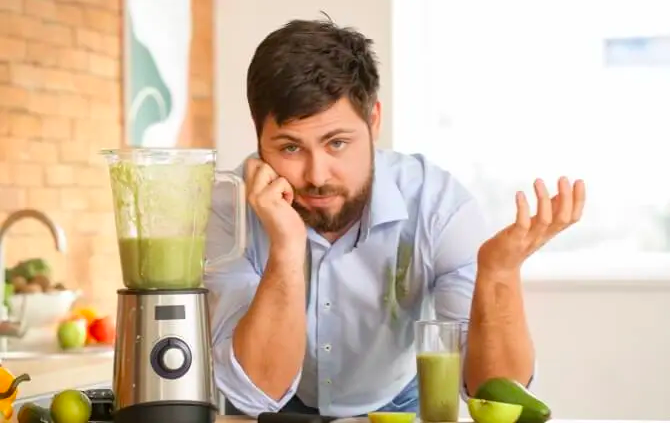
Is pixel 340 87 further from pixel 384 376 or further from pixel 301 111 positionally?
pixel 384 376

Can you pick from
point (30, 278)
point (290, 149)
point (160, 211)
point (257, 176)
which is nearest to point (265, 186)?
point (257, 176)

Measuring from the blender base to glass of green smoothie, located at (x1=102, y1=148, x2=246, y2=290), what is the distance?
0.55 ft

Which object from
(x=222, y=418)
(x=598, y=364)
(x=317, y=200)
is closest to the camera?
(x=222, y=418)

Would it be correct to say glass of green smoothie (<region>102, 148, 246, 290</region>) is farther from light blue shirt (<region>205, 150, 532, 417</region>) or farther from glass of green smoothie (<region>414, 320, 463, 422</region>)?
light blue shirt (<region>205, 150, 532, 417</region>)

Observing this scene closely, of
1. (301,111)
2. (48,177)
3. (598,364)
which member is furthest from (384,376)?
(48,177)

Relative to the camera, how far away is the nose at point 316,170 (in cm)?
226

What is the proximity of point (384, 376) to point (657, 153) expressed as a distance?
80.9 inches

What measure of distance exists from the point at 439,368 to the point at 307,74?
65 centimetres

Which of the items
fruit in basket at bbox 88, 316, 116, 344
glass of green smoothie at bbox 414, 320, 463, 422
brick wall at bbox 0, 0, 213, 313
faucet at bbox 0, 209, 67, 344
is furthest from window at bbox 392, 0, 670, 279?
glass of green smoothie at bbox 414, 320, 463, 422

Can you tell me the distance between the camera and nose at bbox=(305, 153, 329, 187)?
2256mm

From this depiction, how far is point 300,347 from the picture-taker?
85.7 inches

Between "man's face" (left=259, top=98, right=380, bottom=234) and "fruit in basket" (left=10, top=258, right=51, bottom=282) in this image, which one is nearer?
"man's face" (left=259, top=98, right=380, bottom=234)

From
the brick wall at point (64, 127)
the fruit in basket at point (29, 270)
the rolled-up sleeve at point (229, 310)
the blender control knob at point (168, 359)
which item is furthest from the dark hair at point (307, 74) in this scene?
the brick wall at point (64, 127)

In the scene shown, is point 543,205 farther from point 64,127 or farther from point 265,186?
point 64,127
